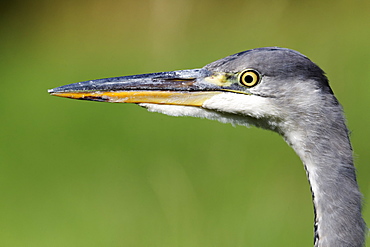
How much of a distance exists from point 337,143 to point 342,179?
0.41ft

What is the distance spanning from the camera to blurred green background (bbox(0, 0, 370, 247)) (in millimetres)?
4027

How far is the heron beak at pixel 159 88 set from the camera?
2307 mm

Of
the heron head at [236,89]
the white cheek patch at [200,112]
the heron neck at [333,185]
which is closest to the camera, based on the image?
the heron neck at [333,185]

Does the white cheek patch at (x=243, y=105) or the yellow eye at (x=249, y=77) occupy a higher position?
the yellow eye at (x=249, y=77)

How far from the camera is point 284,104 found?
2180 mm

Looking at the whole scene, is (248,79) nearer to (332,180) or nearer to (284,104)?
(284,104)

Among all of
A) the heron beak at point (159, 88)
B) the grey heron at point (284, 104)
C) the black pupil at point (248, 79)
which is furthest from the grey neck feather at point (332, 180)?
the heron beak at point (159, 88)

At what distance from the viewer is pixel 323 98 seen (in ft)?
6.96

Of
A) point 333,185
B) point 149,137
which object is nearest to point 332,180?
point 333,185

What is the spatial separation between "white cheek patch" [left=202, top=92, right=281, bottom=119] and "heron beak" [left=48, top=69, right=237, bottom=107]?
0.03 metres

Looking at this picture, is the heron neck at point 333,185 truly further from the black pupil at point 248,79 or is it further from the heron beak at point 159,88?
the heron beak at point 159,88

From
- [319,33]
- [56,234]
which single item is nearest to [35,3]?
[319,33]

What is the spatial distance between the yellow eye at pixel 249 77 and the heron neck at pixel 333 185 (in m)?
0.28

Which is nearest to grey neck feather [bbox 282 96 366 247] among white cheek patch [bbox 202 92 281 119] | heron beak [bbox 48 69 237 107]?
white cheek patch [bbox 202 92 281 119]
